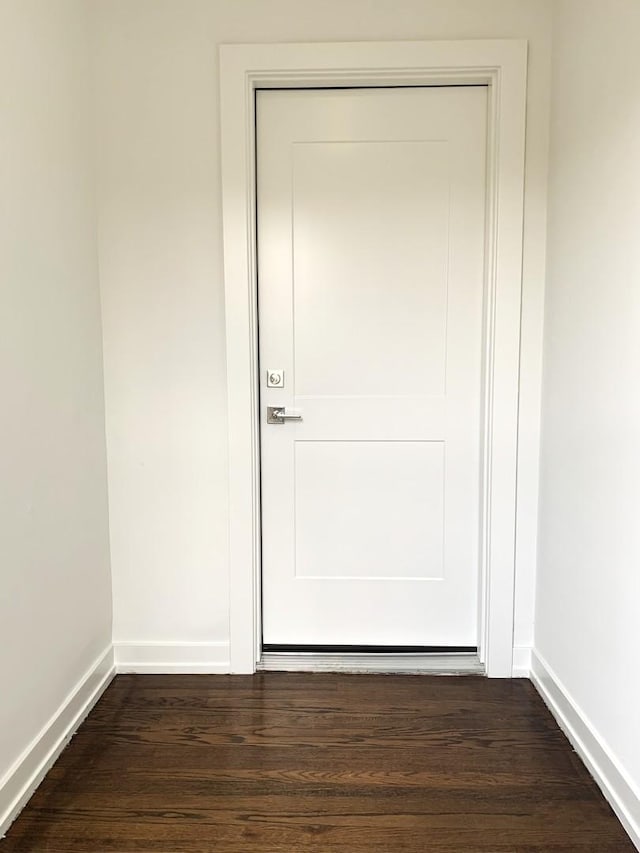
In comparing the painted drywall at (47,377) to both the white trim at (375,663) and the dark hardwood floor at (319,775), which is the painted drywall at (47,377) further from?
the white trim at (375,663)

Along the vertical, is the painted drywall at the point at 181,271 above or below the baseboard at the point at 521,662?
above

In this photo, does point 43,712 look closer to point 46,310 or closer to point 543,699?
point 46,310

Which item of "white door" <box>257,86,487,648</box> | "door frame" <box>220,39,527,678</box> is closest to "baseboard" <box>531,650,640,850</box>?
"door frame" <box>220,39,527,678</box>

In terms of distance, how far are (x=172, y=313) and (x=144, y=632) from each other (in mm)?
1190

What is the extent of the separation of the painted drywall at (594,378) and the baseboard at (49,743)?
1554 millimetres

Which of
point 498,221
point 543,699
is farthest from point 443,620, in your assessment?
point 498,221

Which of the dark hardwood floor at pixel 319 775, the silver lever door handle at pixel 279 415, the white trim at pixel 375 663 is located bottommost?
the dark hardwood floor at pixel 319 775

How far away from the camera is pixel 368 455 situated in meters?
2.11

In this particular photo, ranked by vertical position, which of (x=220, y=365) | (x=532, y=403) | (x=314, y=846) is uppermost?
(x=220, y=365)

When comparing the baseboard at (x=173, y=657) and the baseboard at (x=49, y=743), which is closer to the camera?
the baseboard at (x=49, y=743)

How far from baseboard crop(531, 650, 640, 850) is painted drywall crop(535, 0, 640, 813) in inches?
1.2

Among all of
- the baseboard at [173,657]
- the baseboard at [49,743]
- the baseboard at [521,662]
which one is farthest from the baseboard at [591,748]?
the baseboard at [49,743]

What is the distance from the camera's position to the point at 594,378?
5.26 feet

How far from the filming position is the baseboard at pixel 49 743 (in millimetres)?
1438
